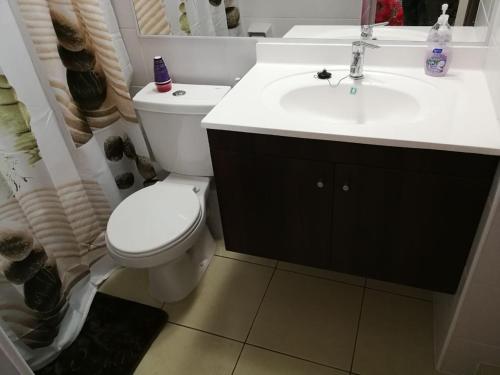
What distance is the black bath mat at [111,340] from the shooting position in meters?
1.47

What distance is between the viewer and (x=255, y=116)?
1173mm

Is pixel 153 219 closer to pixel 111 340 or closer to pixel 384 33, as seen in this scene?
pixel 111 340

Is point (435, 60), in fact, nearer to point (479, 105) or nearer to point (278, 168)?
point (479, 105)

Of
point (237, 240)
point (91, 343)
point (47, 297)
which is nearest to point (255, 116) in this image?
point (237, 240)

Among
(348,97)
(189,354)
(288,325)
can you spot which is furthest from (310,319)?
(348,97)

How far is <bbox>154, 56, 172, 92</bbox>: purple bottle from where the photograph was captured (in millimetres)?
1582

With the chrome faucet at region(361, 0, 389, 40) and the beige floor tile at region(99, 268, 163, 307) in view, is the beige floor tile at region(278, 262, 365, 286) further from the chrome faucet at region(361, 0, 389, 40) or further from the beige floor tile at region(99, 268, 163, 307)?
the chrome faucet at region(361, 0, 389, 40)

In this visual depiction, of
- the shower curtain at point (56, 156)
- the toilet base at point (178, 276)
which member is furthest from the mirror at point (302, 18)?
the toilet base at point (178, 276)

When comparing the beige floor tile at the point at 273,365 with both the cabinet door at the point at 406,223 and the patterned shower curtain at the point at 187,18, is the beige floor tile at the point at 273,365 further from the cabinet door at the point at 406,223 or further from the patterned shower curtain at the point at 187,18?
the patterned shower curtain at the point at 187,18

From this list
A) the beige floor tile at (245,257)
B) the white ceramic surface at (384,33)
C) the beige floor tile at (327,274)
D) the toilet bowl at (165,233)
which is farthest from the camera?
the beige floor tile at (245,257)

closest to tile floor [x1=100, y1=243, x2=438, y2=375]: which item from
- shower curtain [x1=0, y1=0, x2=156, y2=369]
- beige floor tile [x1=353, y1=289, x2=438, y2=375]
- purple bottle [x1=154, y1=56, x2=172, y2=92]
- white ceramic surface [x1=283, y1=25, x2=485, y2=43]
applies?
beige floor tile [x1=353, y1=289, x2=438, y2=375]

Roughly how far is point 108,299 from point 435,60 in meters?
1.60

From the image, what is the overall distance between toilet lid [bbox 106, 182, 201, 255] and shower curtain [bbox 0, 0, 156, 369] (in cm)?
23

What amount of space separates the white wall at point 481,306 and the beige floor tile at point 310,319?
1.09 feet
